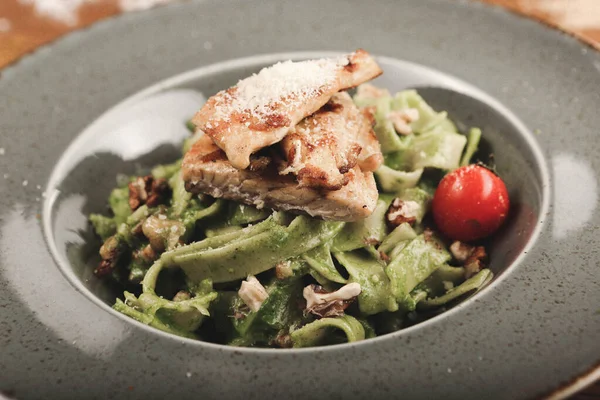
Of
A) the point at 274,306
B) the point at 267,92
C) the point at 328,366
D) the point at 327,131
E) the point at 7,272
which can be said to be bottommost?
the point at 274,306

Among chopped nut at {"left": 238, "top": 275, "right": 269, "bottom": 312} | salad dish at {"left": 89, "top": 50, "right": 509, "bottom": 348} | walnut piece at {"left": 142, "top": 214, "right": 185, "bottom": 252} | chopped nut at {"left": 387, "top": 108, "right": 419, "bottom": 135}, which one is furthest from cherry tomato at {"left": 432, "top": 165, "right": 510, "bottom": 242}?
walnut piece at {"left": 142, "top": 214, "right": 185, "bottom": 252}

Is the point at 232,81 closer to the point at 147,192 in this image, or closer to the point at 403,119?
the point at 147,192

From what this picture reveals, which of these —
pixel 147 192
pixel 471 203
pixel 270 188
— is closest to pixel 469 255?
pixel 471 203

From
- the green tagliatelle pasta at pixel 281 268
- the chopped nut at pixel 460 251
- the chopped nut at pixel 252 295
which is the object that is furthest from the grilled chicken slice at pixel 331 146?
the chopped nut at pixel 460 251

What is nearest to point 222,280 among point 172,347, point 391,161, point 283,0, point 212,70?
point 172,347

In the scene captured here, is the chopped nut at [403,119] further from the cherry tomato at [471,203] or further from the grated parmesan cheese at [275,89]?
the grated parmesan cheese at [275,89]

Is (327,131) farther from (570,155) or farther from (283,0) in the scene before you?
(283,0)

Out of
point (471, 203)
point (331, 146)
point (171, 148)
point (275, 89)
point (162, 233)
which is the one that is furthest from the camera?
point (171, 148)
